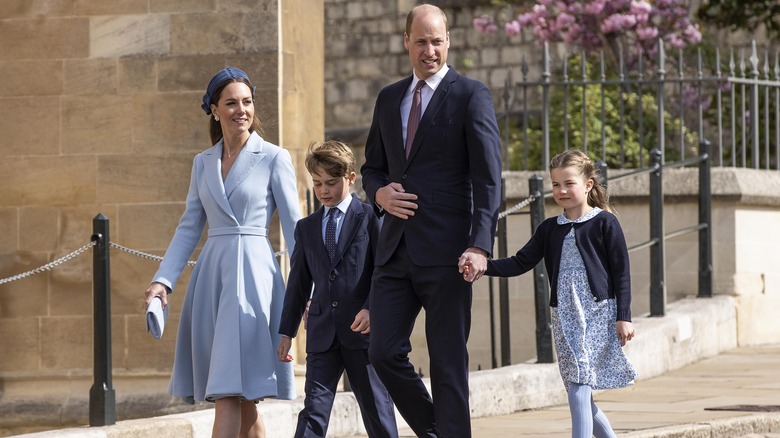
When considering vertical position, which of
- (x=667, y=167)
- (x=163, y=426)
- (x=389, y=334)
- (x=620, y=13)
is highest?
(x=620, y=13)

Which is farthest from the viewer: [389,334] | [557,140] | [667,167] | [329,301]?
[557,140]

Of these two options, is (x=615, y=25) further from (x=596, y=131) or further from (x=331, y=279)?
(x=331, y=279)

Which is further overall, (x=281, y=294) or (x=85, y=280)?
(x=85, y=280)

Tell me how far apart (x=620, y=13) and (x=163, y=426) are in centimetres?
1112

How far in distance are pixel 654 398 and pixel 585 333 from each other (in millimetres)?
2809

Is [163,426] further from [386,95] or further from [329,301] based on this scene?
[386,95]

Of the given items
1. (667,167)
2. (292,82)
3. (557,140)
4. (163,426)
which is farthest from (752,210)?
(163,426)

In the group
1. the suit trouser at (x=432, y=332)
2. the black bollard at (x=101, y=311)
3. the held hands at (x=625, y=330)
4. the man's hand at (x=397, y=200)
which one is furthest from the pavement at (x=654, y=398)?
the man's hand at (x=397, y=200)

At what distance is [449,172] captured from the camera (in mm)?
5656

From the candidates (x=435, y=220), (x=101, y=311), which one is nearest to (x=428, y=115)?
(x=435, y=220)

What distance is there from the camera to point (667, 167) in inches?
472

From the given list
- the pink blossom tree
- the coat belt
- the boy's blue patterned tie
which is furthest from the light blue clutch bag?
the pink blossom tree

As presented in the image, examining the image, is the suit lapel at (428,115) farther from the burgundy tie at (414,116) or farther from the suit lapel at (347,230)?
the suit lapel at (347,230)

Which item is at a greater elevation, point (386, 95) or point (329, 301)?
point (386, 95)
